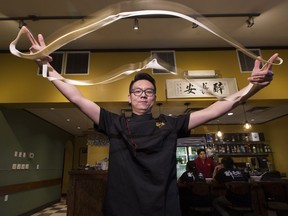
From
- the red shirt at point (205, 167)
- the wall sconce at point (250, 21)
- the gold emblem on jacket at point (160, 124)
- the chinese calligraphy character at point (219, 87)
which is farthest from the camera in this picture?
the red shirt at point (205, 167)

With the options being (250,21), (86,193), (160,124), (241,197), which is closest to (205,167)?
(241,197)

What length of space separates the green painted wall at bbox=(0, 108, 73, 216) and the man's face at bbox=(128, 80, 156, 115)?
415 centimetres

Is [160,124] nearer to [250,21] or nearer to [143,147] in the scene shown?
[143,147]

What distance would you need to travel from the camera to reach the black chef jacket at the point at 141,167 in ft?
2.40

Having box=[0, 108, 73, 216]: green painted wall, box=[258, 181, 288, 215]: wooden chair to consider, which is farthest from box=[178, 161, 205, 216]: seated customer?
box=[0, 108, 73, 216]: green painted wall

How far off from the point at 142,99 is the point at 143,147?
232 mm

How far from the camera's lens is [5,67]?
12.2 ft

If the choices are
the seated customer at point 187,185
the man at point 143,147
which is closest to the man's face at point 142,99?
the man at point 143,147

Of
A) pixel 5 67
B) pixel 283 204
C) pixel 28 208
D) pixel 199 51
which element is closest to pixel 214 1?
pixel 199 51

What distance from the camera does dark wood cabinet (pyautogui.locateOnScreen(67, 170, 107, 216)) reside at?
2.86 metres

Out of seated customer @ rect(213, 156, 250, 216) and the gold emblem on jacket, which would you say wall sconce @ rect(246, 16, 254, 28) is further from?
the gold emblem on jacket

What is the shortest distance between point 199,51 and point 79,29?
135 inches

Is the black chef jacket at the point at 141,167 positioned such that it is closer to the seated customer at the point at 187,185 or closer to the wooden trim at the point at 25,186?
Result: the seated customer at the point at 187,185

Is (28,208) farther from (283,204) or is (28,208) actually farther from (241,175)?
(283,204)
